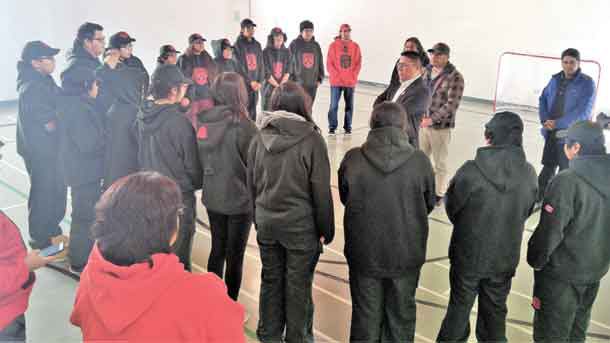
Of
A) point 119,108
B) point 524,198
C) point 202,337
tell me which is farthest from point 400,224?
point 119,108

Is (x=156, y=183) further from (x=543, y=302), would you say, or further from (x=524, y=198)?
(x=543, y=302)

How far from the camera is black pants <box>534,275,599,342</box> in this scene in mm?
2984

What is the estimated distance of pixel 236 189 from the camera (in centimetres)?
339

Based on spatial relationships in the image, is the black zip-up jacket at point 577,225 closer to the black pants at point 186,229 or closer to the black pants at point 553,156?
the black pants at point 186,229

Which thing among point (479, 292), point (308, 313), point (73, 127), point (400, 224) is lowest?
point (308, 313)

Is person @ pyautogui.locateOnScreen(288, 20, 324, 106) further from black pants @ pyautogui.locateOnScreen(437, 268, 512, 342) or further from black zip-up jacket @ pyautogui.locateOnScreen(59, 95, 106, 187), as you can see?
black pants @ pyautogui.locateOnScreen(437, 268, 512, 342)

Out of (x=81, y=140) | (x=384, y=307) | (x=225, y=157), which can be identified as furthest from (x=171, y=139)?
(x=384, y=307)

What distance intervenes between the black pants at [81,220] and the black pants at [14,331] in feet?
5.95

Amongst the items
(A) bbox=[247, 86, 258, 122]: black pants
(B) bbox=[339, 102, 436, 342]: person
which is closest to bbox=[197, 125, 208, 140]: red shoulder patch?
(B) bbox=[339, 102, 436, 342]: person

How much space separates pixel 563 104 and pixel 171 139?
4.37 metres

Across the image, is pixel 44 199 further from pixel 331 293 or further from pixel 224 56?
pixel 224 56

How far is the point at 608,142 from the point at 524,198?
6.29 metres

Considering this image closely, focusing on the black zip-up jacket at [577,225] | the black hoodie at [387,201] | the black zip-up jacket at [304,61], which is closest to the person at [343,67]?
the black zip-up jacket at [304,61]

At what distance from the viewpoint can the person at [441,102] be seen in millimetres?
5457
